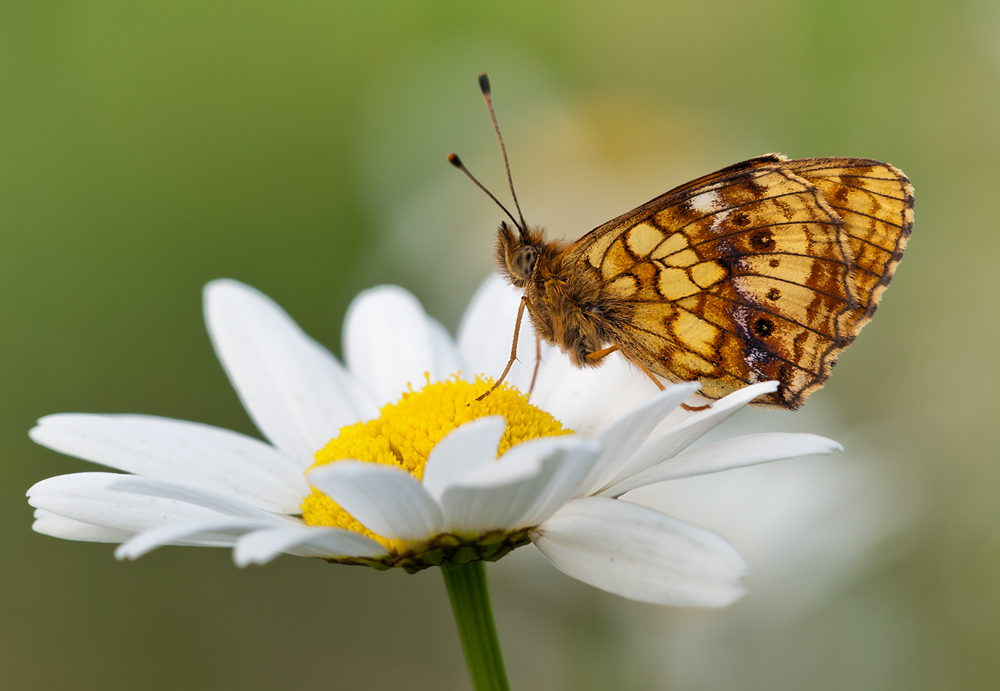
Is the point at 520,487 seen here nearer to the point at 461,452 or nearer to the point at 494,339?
the point at 461,452

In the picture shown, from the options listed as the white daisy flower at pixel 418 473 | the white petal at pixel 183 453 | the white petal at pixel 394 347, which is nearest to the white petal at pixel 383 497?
the white daisy flower at pixel 418 473

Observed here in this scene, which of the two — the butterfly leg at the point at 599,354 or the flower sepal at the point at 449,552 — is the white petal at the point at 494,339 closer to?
the butterfly leg at the point at 599,354

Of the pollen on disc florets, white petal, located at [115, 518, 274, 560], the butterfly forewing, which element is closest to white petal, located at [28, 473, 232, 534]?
white petal, located at [115, 518, 274, 560]

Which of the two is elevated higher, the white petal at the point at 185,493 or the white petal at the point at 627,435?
the white petal at the point at 185,493

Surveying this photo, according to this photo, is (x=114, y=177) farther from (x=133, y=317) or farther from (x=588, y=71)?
(x=588, y=71)

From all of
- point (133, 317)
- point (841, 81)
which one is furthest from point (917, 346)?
point (133, 317)

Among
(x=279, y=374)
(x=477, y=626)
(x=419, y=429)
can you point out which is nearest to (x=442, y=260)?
(x=279, y=374)
